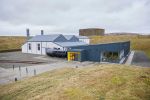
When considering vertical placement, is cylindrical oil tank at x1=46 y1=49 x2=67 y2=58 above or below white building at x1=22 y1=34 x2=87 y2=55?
below

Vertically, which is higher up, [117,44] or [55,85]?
[117,44]

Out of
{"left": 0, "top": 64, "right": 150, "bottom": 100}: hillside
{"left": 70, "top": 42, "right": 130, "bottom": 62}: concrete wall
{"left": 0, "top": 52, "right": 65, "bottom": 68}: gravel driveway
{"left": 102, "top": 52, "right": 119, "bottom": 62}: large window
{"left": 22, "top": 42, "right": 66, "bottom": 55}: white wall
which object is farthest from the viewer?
{"left": 22, "top": 42, "right": 66, "bottom": 55}: white wall

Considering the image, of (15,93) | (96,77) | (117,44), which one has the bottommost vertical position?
(15,93)

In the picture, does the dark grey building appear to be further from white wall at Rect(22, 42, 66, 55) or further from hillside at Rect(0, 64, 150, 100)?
hillside at Rect(0, 64, 150, 100)

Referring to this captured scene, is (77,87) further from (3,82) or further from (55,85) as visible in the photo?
(3,82)

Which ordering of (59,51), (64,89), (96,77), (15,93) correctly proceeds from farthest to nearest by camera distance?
(59,51) < (96,77) < (15,93) < (64,89)

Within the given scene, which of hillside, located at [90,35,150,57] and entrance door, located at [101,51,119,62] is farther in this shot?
hillside, located at [90,35,150,57]

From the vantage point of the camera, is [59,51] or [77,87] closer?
[77,87]

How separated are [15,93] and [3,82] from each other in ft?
16.6

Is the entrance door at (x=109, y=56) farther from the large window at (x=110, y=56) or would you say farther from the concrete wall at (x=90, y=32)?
the concrete wall at (x=90, y=32)

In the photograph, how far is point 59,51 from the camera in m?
37.3

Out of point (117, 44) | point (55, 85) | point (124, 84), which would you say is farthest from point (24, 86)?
A: point (117, 44)

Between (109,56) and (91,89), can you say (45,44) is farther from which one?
(91,89)

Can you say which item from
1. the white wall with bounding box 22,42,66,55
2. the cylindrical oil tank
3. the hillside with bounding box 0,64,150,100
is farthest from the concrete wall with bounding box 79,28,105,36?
the hillside with bounding box 0,64,150,100
